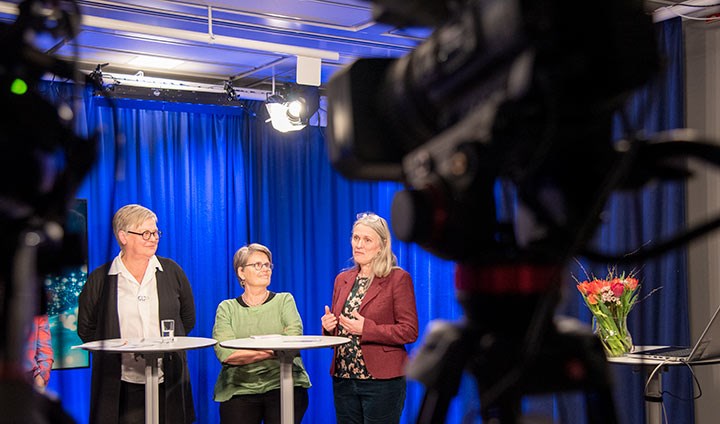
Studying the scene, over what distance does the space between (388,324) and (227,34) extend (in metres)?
2.10

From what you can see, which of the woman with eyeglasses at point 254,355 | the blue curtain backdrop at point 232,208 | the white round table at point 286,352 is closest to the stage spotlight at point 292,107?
the blue curtain backdrop at point 232,208

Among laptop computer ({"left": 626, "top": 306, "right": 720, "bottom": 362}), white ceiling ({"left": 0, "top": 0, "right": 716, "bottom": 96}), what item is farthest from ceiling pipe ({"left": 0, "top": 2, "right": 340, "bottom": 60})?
laptop computer ({"left": 626, "top": 306, "right": 720, "bottom": 362})

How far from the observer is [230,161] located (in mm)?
5996

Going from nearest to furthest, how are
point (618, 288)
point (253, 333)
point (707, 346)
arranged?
point (707, 346), point (618, 288), point (253, 333)

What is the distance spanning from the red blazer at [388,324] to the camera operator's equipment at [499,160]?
316 centimetres

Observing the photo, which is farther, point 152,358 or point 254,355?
point 254,355

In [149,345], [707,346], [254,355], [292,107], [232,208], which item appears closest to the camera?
[707,346]

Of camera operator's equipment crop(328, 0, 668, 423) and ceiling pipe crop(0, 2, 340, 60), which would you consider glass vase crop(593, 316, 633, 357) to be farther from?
camera operator's equipment crop(328, 0, 668, 423)

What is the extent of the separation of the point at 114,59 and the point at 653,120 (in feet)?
11.1

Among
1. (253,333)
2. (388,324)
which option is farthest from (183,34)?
(388,324)

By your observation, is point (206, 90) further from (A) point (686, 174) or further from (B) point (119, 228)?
(A) point (686, 174)

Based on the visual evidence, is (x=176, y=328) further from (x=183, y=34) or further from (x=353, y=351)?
(x=183, y=34)

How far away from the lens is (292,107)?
5.16m

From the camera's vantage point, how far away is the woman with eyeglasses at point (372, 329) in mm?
3807
